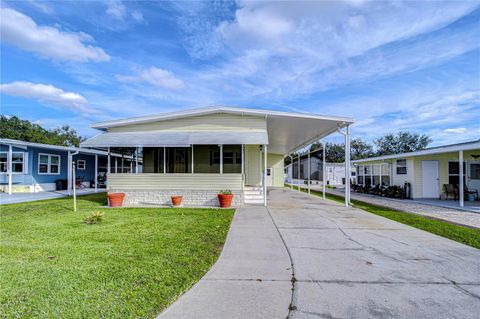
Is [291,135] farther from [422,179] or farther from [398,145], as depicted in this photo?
[398,145]

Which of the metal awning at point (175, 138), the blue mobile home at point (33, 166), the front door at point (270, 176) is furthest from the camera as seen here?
the front door at point (270, 176)

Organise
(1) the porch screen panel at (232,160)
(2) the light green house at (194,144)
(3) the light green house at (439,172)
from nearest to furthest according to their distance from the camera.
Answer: (2) the light green house at (194,144), (1) the porch screen panel at (232,160), (3) the light green house at (439,172)

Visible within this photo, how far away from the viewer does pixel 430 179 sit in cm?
1570

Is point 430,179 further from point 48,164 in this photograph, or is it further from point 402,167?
point 48,164

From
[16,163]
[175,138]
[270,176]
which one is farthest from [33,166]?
[270,176]

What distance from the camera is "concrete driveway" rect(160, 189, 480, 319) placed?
2.97m

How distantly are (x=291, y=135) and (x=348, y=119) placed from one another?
543 centimetres

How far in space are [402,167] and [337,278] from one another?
16.0 meters

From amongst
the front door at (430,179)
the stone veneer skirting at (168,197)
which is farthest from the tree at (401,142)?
the stone veneer skirting at (168,197)

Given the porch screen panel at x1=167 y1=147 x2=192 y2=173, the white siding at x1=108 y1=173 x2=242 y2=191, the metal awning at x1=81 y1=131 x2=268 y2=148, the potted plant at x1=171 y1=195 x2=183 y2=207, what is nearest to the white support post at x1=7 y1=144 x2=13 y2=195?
the metal awning at x1=81 y1=131 x2=268 y2=148

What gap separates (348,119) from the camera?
11.5 metres

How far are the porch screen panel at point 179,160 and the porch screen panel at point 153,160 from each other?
1.54 feet

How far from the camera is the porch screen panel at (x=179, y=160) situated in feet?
45.0

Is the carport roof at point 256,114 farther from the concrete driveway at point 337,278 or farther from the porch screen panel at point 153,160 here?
the concrete driveway at point 337,278
